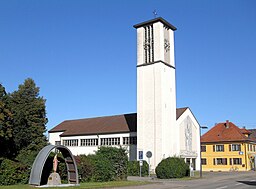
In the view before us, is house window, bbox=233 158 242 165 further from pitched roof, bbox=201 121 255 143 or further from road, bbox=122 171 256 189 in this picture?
road, bbox=122 171 256 189

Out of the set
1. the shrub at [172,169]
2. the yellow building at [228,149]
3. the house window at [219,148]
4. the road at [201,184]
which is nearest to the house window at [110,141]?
the yellow building at [228,149]

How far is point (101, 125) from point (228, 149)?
77.2 feet

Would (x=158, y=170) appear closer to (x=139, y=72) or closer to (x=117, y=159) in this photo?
(x=117, y=159)

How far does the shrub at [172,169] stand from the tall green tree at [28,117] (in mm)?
17250

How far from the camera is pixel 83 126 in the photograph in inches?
2574

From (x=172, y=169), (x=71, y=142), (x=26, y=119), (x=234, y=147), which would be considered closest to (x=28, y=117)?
(x=26, y=119)

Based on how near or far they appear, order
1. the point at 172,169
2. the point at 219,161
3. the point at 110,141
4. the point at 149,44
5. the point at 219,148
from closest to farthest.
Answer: the point at 172,169 → the point at 149,44 → the point at 110,141 → the point at 219,161 → the point at 219,148

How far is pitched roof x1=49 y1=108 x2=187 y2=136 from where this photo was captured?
55.4 meters

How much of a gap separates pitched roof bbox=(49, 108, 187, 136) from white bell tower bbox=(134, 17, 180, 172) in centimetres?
469

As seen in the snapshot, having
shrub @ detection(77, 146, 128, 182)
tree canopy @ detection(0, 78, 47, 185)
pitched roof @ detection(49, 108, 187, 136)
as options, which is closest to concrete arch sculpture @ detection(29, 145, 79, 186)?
shrub @ detection(77, 146, 128, 182)

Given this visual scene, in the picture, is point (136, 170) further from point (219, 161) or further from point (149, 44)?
point (219, 161)

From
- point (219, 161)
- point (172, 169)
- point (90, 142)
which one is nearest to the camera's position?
point (172, 169)

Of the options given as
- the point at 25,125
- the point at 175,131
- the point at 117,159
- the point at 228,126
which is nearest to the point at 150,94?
the point at 175,131

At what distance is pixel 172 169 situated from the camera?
35625 millimetres
